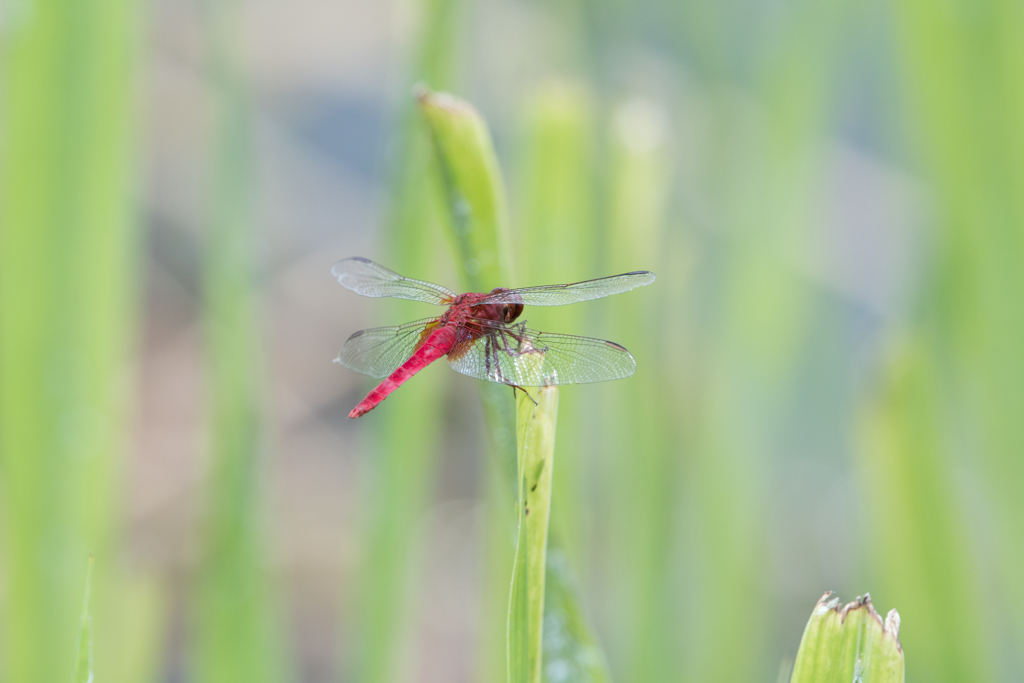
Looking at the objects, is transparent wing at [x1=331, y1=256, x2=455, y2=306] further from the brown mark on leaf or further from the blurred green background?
the brown mark on leaf

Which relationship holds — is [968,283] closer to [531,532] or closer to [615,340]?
[615,340]

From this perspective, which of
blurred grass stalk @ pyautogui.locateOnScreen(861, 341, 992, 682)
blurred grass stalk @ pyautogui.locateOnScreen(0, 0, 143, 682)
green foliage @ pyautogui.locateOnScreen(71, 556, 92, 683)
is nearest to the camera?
green foliage @ pyautogui.locateOnScreen(71, 556, 92, 683)

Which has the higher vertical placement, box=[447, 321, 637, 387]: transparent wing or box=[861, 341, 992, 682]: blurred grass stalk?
box=[447, 321, 637, 387]: transparent wing

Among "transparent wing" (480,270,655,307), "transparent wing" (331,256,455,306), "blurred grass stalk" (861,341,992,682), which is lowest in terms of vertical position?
"blurred grass stalk" (861,341,992,682)

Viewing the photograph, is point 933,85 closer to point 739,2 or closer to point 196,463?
point 739,2

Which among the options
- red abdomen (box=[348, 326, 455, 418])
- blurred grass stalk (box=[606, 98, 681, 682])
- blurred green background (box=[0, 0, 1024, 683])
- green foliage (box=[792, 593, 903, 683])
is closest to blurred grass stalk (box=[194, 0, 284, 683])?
blurred green background (box=[0, 0, 1024, 683])

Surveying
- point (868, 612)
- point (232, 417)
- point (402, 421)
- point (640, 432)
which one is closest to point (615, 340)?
point (640, 432)
